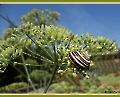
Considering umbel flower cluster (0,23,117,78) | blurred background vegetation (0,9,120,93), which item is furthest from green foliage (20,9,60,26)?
umbel flower cluster (0,23,117,78)

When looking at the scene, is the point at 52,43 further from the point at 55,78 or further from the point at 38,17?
the point at 55,78

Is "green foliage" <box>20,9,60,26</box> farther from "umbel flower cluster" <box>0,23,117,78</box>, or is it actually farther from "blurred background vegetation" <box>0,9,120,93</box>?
"umbel flower cluster" <box>0,23,117,78</box>

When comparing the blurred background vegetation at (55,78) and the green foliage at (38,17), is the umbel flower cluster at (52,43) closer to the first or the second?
the blurred background vegetation at (55,78)

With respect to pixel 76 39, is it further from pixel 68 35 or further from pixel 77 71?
pixel 77 71

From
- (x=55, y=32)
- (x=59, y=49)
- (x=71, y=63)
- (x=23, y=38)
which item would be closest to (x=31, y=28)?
(x=23, y=38)

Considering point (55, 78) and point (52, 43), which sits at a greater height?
point (52, 43)

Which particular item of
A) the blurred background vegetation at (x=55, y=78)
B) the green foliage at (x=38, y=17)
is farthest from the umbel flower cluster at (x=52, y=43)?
the green foliage at (x=38, y=17)

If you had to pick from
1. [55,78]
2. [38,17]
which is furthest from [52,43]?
[55,78]

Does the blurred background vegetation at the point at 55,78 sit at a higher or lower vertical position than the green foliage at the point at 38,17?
lower
